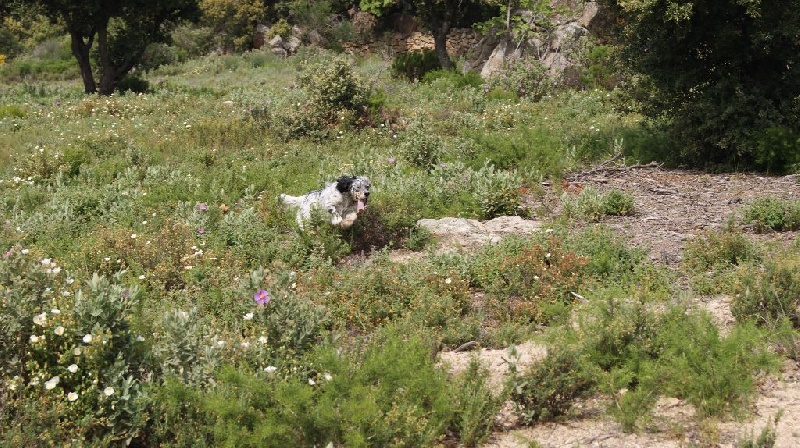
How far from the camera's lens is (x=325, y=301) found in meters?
5.92

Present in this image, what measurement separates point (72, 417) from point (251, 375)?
940 millimetres

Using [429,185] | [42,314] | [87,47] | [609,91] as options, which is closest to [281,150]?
[429,185]

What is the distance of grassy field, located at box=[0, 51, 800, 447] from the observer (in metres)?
4.03

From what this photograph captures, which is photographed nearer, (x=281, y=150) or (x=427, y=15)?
(x=281, y=150)

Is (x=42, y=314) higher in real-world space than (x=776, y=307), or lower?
higher

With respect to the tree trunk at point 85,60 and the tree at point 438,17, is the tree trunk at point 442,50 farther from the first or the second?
the tree trunk at point 85,60

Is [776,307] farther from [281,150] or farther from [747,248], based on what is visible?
[281,150]

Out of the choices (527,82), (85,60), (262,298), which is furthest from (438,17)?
(262,298)

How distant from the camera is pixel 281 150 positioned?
38.8ft

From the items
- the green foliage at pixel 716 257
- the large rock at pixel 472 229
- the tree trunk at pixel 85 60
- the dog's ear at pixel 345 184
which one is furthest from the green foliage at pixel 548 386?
the tree trunk at pixel 85 60

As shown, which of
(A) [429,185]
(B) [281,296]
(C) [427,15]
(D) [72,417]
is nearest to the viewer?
(D) [72,417]

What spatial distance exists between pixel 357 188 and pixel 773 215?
4.03 meters

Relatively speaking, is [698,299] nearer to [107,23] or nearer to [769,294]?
[769,294]

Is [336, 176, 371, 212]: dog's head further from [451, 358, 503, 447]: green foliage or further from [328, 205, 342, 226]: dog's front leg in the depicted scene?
[451, 358, 503, 447]: green foliage
